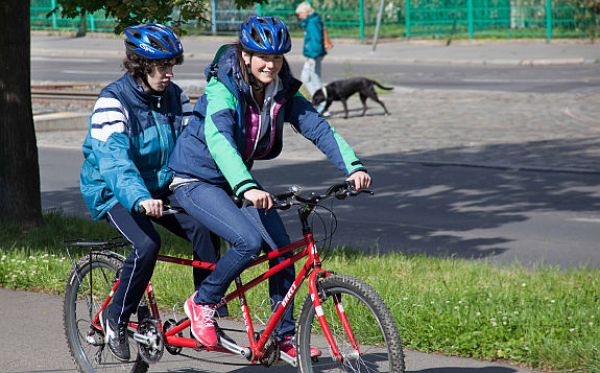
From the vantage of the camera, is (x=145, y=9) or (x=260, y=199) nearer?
(x=260, y=199)

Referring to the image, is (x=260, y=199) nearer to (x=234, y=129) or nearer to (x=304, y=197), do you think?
(x=304, y=197)

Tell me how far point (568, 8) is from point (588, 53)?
12.8ft

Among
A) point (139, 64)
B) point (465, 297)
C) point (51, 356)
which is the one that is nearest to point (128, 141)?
point (139, 64)

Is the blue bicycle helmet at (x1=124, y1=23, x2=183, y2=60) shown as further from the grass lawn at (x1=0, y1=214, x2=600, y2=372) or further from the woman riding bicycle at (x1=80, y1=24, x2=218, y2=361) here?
the grass lawn at (x1=0, y1=214, x2=600, y2=372)

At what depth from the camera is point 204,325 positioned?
16.8 feet

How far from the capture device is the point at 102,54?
36312 mm

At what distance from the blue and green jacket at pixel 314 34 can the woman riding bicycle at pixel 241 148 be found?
1618 cm

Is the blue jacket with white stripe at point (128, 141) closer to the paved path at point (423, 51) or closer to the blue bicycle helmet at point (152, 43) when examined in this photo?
the blue bicycle helmet at point (152, 43)

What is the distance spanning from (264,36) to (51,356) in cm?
225

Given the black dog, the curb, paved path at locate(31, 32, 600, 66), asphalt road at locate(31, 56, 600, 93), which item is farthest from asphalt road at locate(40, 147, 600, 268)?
paved path at locate(31, 32, 600, 66)

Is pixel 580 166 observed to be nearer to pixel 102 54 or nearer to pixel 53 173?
→ pixel 53 173

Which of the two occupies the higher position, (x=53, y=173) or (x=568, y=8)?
(x=568, y=8)

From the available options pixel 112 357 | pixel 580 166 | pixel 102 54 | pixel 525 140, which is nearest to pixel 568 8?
pixel 102 54

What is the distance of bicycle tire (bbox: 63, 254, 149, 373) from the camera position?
5566 millimetres
